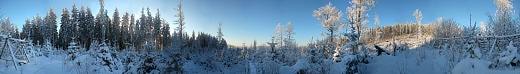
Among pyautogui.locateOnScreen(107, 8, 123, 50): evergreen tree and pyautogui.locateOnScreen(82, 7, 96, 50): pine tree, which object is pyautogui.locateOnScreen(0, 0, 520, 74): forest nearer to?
pyautogui.locateOnScreen(82, 7, 96, 50): pine tree

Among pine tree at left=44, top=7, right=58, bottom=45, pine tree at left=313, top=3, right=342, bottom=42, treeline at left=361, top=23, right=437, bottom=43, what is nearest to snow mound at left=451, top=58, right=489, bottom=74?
treeline at left=361, top=23, right=437, bottom=43

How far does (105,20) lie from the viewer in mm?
40625

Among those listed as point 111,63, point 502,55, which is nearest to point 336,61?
point 502,55

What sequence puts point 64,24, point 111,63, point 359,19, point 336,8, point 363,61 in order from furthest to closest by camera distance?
point 64,24
point 336,8
point 359,19
point 111,63
point 363,61

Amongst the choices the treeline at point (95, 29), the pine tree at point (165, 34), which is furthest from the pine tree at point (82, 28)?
the pine tree at point (165, 34)

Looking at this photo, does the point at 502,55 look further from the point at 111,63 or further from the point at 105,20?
the point at 105,20

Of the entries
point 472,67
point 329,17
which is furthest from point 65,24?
point 472,67

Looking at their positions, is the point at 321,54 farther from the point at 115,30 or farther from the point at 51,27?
the point at 51,27

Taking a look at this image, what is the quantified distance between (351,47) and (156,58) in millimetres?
6401

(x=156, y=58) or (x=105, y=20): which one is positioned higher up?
(x=105, y=20)

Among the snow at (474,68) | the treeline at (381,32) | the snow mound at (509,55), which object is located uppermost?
the treeline at (381,32)

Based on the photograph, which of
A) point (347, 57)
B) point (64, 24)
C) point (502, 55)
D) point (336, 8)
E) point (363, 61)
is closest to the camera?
point (502, 55)

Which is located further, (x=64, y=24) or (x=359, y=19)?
(x=64, y=24)

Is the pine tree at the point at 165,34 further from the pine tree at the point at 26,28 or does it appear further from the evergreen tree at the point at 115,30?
the pine tree at the point at 26,28
